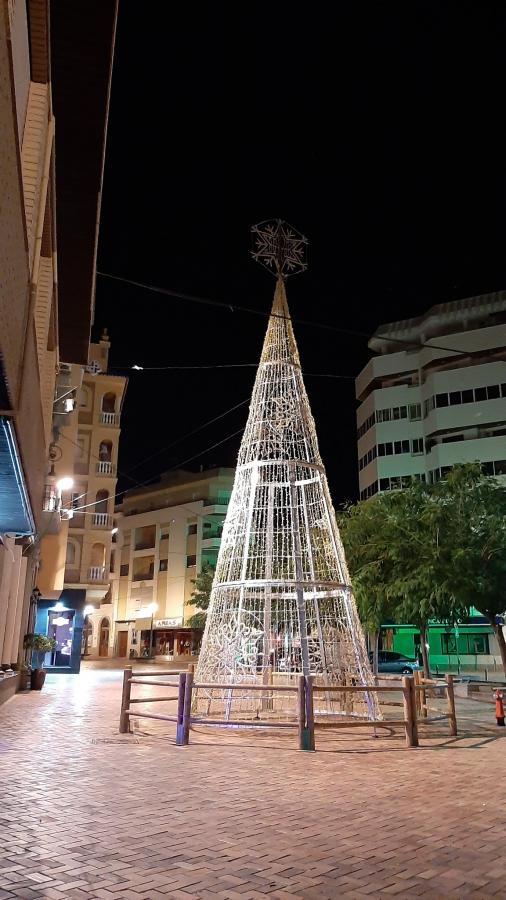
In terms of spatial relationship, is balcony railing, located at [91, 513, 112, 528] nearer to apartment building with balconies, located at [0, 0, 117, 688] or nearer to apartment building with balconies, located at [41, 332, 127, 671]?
apartment building with balconies, located at [41, 332, 127, 671]

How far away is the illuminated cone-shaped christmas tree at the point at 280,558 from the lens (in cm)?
1277

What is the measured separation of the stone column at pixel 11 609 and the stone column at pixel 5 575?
2.14ft

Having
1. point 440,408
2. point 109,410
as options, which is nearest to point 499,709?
point 109,410

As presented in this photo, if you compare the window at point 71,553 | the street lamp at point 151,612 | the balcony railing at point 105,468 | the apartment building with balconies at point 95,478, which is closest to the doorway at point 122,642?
the street lamp at point 151,612

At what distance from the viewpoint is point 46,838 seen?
5664mm

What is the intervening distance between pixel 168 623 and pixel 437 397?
29.4m

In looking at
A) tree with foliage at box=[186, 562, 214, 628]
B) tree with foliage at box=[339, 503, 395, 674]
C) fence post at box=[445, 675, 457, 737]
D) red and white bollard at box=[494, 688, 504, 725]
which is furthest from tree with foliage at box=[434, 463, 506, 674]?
tree with foliage at box=[186, 562, 214, 628]

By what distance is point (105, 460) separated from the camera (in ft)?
127

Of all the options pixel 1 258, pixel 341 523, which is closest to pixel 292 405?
pixel 1 258

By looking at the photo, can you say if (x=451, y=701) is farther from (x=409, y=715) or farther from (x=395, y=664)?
(x=395, y=664)

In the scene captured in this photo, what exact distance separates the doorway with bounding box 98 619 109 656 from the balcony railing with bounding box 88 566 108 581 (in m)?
31.8

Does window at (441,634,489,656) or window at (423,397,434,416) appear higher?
window at (423,397,434,416)

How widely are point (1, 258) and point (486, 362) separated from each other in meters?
49.2

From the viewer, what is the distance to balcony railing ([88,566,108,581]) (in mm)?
35500
